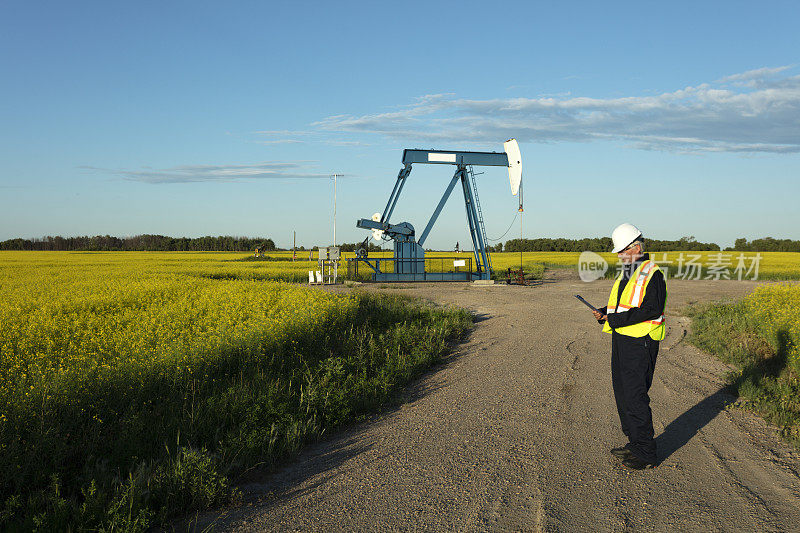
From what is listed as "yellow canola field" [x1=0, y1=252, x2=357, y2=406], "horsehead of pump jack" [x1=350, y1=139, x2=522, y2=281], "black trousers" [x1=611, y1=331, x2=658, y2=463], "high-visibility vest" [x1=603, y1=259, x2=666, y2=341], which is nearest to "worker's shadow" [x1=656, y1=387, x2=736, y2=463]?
"black trousers" [x1=611, y1=331, x2=658, y2=463]

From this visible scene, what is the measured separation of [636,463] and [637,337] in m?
1.08

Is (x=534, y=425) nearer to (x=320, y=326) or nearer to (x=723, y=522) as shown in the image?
(x=723, y=522)

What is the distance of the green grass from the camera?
6.36m

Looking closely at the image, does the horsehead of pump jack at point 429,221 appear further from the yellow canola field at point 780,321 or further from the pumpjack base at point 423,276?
the yellow canola field at point 780,321

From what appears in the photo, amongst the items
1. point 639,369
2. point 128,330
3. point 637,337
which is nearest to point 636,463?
point 639,369

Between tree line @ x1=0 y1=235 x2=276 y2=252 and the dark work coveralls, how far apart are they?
84672mm

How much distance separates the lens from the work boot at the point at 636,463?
4684 millimetres

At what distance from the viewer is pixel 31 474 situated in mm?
4625

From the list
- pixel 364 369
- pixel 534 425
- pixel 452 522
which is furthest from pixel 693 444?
pixel 364 369

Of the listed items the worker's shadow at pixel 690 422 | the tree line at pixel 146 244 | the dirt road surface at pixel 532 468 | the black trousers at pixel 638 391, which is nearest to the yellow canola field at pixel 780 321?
the worker's shadow at pixel 690 422

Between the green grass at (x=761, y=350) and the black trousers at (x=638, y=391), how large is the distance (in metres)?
1.82

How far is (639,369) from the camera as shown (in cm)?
477

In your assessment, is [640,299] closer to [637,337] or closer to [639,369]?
[637,337]

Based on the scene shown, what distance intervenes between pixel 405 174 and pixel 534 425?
1938 centimetres
